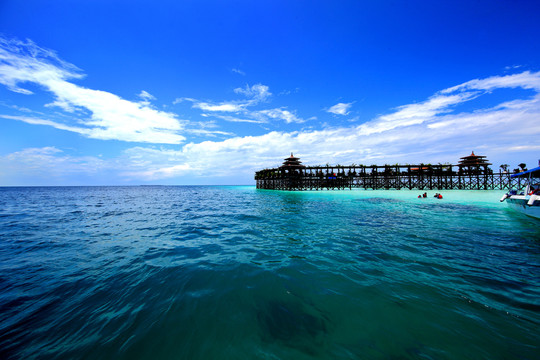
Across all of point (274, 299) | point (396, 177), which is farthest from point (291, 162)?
point (274, 299)

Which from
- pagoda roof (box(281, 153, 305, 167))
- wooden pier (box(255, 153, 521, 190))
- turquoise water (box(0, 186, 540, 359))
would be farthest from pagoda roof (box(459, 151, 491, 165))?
turquoise water (box(0, 186, 540, 359))

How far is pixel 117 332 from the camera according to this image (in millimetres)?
3732

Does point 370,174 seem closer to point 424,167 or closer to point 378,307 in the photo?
point 424,167

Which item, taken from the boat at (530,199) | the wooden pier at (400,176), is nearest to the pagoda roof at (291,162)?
the wooden pier at (400,176)

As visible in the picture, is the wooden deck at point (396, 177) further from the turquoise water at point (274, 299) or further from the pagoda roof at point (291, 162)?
the turquoise water at point (274, 299)

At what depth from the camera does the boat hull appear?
13781mm

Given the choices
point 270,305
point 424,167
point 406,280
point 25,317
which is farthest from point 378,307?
point 424,167

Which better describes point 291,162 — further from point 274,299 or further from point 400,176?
point 274,299

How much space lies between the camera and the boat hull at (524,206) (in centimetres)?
1378

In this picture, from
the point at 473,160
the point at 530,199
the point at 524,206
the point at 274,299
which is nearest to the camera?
the point at 274,299

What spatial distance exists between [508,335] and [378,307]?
2.02 meters

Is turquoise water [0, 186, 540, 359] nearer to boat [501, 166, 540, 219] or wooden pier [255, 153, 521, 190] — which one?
boat [501, 166, 540, 219]

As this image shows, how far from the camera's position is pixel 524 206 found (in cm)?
1520

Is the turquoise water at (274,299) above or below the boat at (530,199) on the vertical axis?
below
